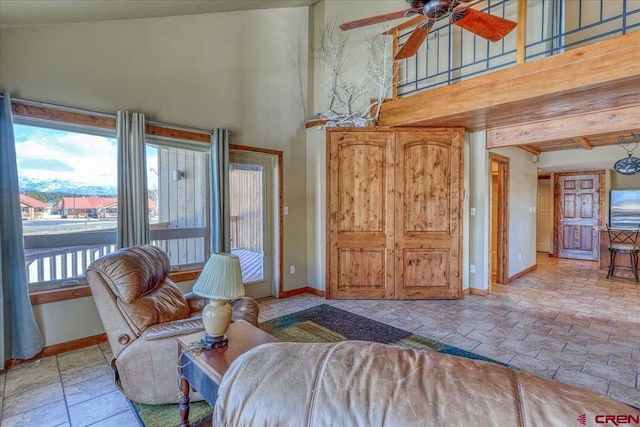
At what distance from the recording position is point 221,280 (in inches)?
63.4

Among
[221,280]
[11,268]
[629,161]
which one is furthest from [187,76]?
[629,161]

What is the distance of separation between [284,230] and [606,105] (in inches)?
163

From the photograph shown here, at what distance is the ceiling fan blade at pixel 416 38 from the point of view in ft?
8.71

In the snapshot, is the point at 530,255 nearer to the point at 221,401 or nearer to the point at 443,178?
the point at 443,178

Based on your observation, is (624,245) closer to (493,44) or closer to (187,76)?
(493,44)

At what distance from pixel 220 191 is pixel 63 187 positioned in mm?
1501

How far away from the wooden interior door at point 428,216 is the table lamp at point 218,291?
3.31 metres

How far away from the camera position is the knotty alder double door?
14.9ft

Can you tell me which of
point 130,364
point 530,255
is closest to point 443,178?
point 530,255

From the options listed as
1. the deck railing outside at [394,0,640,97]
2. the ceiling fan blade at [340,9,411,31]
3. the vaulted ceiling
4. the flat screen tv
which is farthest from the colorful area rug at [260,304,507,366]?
the flat screen tv

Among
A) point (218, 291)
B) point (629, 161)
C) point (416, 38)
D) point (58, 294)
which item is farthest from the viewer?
point (629, 161)

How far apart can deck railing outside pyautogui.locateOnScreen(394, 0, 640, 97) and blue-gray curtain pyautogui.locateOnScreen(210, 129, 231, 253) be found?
2.57 meters

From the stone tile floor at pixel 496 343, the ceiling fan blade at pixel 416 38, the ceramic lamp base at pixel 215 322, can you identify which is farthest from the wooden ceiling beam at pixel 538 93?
the ceramic lamp base at pixel 215 322

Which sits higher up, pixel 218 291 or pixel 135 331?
pixel 218 291
